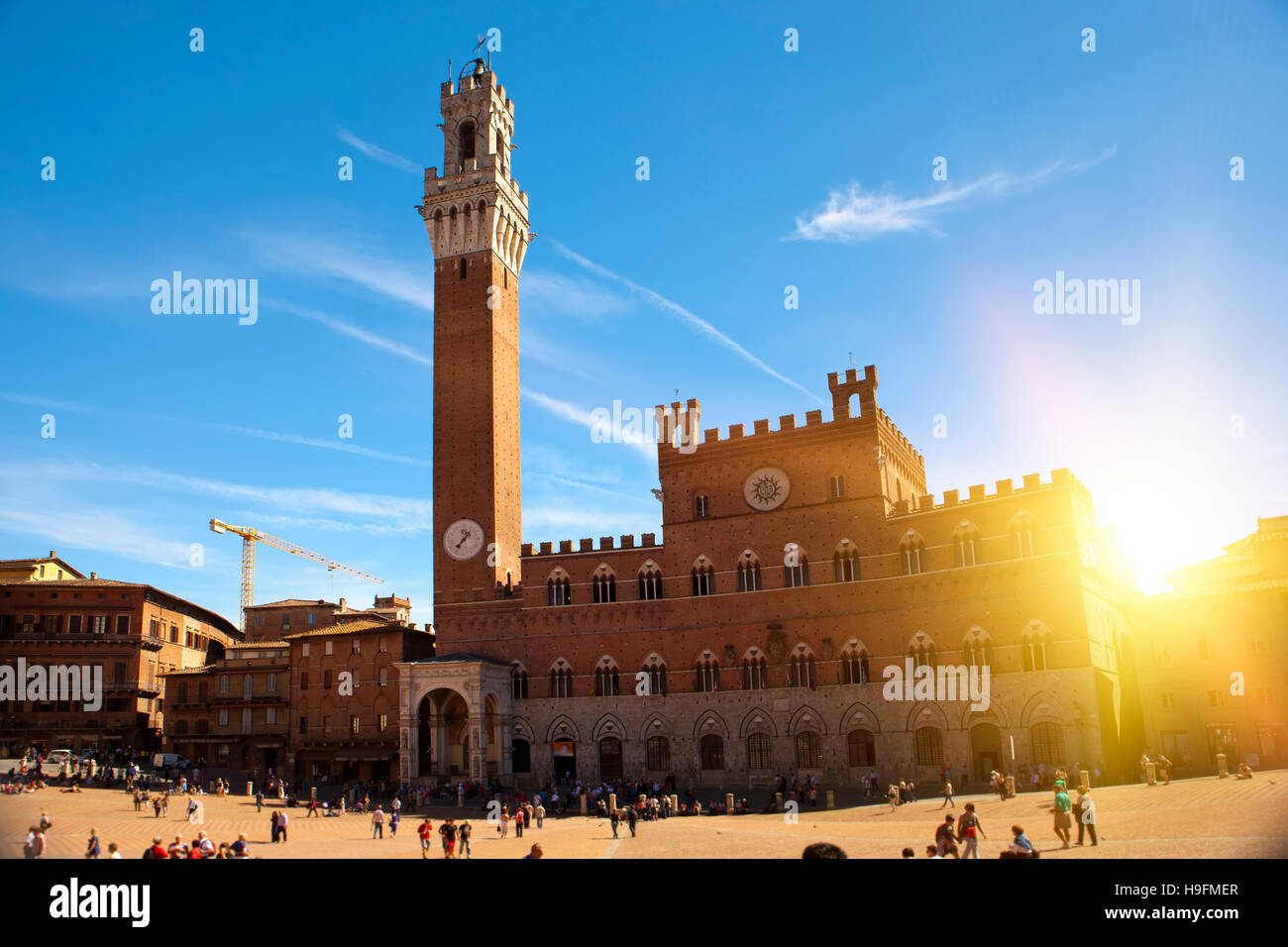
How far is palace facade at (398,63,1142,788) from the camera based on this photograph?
44.4 m

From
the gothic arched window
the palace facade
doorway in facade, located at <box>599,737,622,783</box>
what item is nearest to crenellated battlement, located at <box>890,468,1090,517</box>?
the palace facade

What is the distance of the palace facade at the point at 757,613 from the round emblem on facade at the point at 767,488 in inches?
4.3

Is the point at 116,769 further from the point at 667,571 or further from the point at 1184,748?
the point at 1184,748

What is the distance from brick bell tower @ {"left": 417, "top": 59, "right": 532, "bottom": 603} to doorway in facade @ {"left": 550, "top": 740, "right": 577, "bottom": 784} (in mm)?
9607

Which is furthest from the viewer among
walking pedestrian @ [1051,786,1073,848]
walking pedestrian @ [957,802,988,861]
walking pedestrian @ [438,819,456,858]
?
walking pedestrian @ [438,819,456,858]

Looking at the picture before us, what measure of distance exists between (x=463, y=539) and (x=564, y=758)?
14446mm

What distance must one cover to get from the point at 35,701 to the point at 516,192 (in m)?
46.8

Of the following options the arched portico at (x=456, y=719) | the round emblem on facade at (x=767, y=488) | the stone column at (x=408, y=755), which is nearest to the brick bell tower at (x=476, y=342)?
the arched portico at (x=456, y=719)

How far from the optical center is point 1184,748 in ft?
167

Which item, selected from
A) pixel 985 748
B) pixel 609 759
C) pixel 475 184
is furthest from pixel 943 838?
pixel 475 184

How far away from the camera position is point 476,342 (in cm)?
6069

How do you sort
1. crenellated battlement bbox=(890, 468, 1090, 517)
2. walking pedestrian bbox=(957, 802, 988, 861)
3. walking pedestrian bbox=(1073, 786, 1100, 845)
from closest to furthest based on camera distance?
1. walking pedestrian bbox=(957, 802, 988, 861)
2. walking pedestrian bbox=(1073, 786, 1100, 845)
3. crenellated battlement bbox=(890, 468, 1090, 517)

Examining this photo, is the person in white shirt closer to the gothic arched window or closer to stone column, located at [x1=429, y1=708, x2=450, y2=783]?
stone column, located at [x1=429, y1=708, x2=450, y2=783]
